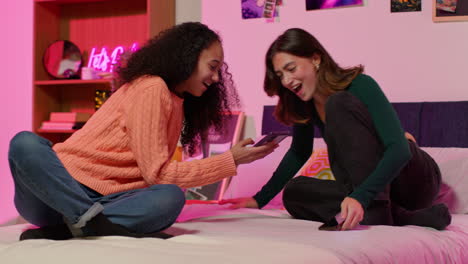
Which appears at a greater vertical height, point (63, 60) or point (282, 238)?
point (63, 60)

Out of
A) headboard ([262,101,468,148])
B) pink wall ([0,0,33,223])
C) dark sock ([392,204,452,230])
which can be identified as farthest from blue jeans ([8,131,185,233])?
pink wall ([0,0,33,223])

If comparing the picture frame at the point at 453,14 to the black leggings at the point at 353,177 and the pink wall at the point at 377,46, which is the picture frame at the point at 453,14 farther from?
the black leggings at the point at 353,177

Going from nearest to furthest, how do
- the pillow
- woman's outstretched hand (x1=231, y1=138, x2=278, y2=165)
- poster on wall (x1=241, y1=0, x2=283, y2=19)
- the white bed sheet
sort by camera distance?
the white bed sheet < woman's outstretched hand (x1=231, y1=138, x2=278, y2=165) < the pillow < poster on wall (x1=241, y1=0, x2=283, y2=19)

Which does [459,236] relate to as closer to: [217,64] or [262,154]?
[262,154]

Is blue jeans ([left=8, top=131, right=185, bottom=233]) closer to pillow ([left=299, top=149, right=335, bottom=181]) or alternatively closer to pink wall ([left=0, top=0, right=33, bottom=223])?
pillow ([left=299, top=149, right=335, bottom=181])

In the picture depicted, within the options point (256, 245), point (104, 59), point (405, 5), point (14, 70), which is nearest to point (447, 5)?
point (405, 5)

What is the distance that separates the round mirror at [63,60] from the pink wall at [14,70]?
0.41 metres

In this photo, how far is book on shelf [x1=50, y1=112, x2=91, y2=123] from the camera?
11.5 ft

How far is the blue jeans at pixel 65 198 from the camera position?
1.52m

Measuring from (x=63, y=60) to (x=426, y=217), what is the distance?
8.40 ft

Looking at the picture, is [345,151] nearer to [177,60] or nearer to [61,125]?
[177,60]

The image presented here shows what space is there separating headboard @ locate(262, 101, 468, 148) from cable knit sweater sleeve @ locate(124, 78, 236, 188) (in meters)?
1.17

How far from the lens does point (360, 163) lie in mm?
1765

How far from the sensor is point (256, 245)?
138 cm
